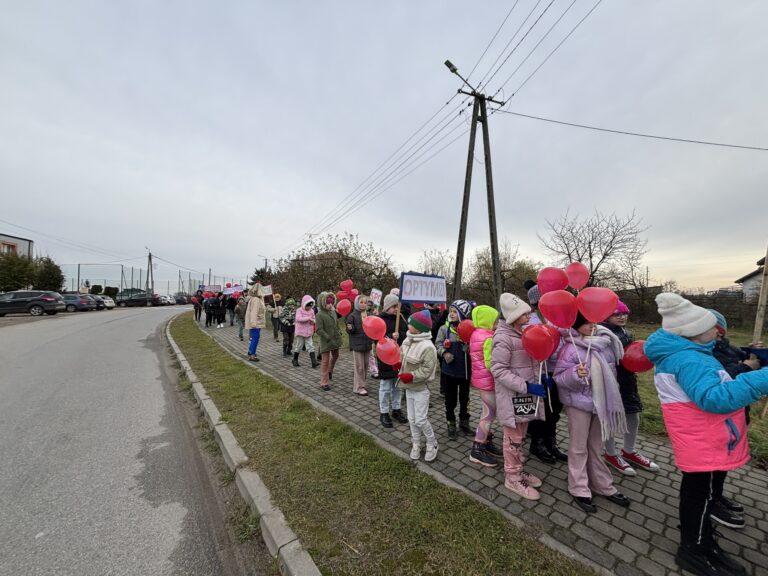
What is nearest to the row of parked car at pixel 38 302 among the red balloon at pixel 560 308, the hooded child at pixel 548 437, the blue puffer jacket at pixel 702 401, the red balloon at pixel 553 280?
the hooded child at pixel 548 437

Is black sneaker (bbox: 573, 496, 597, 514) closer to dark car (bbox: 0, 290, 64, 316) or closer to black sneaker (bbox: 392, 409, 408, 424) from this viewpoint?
black sneaker (bbox: 392, 409, 408, 424)

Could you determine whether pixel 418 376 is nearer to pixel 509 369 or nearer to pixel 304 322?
pixel 509 369

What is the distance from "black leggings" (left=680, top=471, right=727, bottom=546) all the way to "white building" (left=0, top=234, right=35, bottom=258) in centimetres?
6489

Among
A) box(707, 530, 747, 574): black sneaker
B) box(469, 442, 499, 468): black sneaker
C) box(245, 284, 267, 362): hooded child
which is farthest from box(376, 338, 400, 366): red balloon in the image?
box(245, 284, 267, 362): hooded child

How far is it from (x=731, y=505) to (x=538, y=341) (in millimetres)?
2159

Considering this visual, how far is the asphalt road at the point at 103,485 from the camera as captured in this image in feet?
7.85

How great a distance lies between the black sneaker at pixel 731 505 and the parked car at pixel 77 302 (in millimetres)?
37903

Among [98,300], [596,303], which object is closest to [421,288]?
[596,303]

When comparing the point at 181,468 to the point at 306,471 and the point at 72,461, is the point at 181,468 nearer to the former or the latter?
the point at 72,461

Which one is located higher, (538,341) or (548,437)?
(538,341)

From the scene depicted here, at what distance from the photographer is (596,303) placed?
2.72 metres

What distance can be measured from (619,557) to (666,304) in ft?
5.90

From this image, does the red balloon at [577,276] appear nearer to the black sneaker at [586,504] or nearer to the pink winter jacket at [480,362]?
the pink winter jacket at [480,362]

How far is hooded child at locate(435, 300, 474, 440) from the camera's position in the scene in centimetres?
414
